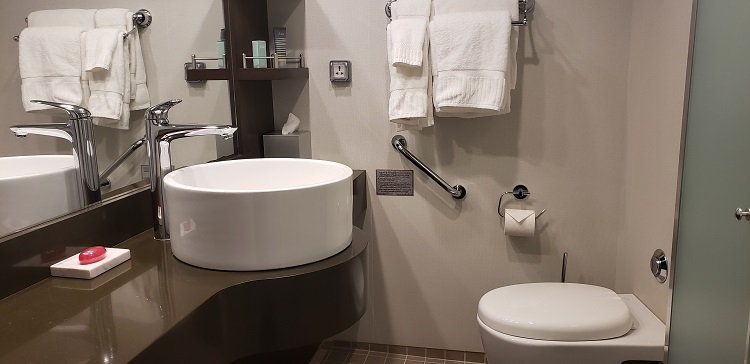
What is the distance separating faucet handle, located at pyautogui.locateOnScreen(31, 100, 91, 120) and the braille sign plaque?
3.87ft

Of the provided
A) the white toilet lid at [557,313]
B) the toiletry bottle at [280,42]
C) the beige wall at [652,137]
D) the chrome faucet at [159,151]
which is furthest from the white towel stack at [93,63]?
the beige wall at [652,137]

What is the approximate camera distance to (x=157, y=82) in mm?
1669

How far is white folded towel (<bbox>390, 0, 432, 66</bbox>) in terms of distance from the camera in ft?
6.46

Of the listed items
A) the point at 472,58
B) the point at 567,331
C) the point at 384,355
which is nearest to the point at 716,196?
the point at 567,331

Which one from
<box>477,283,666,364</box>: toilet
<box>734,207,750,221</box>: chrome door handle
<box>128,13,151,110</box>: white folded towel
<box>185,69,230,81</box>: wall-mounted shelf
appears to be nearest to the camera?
<box>734,207,750,221</box>: chrome door handle

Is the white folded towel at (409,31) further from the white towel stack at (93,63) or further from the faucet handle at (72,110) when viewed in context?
the faucet handle at (72,110)

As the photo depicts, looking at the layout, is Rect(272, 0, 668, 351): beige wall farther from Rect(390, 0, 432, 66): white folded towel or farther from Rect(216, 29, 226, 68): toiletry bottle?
Rect(216, 29, 226, 68): toiletry bottle

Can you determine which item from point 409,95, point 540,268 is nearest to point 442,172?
point 409,95

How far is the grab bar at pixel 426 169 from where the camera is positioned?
222 centimetres

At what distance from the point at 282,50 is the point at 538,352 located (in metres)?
1.39

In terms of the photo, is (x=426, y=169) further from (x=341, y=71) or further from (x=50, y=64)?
(x=50, y=64)

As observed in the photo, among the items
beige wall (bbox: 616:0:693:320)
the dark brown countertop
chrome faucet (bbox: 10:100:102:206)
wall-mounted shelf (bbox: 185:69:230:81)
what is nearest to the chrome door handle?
beige wall (bbox: 616:0:693:320)

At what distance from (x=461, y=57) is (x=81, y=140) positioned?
1.20m

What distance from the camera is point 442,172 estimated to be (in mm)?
2256
